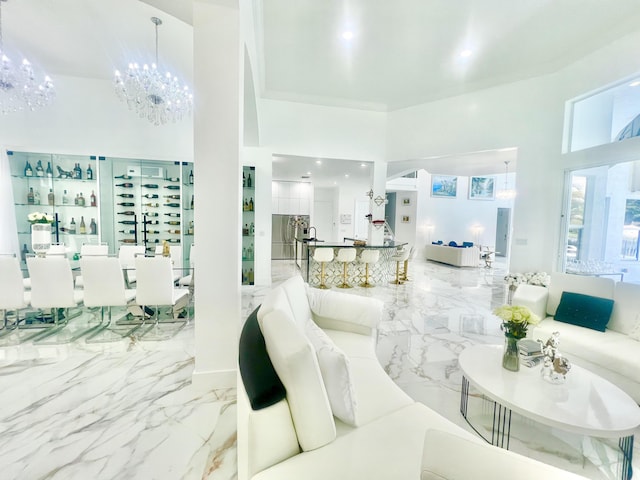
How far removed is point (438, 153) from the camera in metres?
5.92

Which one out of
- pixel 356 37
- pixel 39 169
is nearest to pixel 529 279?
pixel 356 37

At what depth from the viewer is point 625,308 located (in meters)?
2.66

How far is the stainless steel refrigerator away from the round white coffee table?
772cm

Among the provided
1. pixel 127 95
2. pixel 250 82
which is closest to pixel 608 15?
pixel 250 82

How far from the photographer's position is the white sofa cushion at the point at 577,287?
2836 millimetres

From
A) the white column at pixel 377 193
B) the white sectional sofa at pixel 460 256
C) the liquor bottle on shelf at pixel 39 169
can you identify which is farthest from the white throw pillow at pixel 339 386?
the white sectional sofa at pixel 460 256

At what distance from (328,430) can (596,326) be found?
302 cm

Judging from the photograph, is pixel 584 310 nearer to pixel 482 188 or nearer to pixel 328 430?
pixel 328 430

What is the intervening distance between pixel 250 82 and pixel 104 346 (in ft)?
11.1

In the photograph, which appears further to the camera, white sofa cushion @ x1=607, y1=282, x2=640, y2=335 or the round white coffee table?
white sofa cushion @ x1=607, y1=282, x2=640, y2=335

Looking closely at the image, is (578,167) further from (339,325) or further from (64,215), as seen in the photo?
(64,215)

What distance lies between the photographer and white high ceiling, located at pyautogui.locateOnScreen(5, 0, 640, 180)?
129 inches

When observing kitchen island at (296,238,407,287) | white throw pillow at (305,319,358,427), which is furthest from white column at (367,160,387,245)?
white throw pillow at (305,319,358,427)

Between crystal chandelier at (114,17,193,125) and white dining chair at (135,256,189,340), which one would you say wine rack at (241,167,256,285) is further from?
white dining chair at (135,256,189,340)
